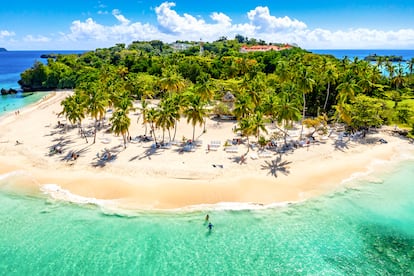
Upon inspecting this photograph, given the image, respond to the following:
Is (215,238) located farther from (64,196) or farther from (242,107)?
(242,107)

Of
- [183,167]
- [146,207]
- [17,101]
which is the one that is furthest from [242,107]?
[17,101]

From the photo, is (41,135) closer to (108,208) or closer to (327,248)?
(108,208)

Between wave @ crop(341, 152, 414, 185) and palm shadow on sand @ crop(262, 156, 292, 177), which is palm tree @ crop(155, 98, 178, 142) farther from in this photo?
wave @ crop(341, 152, 414, 185)

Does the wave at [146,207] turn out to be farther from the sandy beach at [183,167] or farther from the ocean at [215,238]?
the sandy beach at [183,167]

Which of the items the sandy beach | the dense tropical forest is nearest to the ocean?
the sandy beach

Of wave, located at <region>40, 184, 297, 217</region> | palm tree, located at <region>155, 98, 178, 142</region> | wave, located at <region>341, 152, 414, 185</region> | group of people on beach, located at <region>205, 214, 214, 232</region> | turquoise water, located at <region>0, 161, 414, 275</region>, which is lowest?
turquoise water, located at <region>0, 161, 414, 275</region>
